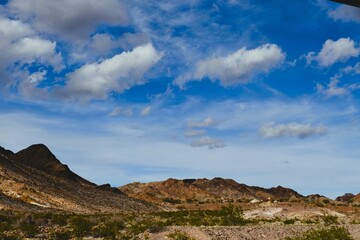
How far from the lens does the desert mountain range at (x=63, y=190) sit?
168 feet

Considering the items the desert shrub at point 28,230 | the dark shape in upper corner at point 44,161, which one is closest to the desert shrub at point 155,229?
the desert shrub at point 28,230

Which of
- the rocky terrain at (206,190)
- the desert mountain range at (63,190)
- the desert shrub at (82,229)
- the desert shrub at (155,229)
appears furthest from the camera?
the rocky terrain at (206,190)

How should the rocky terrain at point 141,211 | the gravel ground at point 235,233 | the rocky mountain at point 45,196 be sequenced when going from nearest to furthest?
the gravel ground at point 235,233, the rocky terrain at point 141,211, the rocky mountain at point 45,196

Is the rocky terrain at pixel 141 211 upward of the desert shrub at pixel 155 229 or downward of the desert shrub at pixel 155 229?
upward

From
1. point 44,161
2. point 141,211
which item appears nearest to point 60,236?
point 141,211

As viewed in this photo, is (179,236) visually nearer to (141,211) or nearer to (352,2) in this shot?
(352,2)

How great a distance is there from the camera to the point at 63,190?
62125 mm

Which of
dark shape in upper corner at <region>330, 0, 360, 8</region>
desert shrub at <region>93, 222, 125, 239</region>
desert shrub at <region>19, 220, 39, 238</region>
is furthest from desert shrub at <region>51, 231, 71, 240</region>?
dark shape in upper corner at <region>330, 0, 360, 8</region>

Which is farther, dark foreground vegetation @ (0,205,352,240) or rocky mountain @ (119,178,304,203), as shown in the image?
rocky mountain @ (119,178,304,203)

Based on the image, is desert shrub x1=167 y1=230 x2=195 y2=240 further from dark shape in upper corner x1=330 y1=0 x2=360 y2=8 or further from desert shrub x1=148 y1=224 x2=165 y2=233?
dark shape in upper corner x1=330 y1=0 x2=360 y2=8

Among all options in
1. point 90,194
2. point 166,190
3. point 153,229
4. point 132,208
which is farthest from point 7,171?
point 166,190

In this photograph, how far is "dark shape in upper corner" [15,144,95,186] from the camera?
8700 cm

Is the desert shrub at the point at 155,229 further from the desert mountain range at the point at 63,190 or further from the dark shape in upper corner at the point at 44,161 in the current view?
the dark shape in upper corner at the point at 44,161

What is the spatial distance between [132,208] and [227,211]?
35008mm
